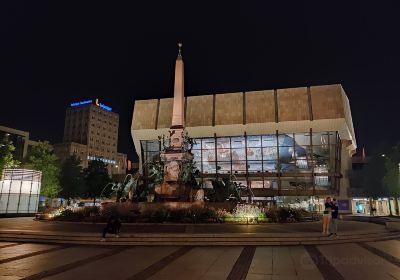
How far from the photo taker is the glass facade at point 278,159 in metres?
57.9

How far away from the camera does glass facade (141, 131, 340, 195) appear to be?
57.9m

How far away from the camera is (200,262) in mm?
10742

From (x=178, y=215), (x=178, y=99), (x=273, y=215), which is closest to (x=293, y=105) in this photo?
(x=178, y=99)

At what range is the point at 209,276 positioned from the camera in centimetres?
874

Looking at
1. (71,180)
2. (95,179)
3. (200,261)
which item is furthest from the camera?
(71,180)

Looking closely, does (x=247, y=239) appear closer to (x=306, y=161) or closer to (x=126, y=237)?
(x=126, y=237)

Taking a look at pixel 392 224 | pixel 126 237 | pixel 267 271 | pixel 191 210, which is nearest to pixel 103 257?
pixel 126 237

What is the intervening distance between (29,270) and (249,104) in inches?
2142

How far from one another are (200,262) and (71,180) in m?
53.8

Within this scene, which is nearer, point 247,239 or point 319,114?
point 247,239

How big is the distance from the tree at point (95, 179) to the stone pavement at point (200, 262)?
4512 centimetres

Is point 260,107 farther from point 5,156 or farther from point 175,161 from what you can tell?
point 5,156

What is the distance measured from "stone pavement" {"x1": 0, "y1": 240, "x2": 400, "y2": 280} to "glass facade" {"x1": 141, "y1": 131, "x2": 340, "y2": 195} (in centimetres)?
4273

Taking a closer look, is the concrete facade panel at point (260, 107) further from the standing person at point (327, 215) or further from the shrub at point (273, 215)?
the standing person at point (327, 215)
